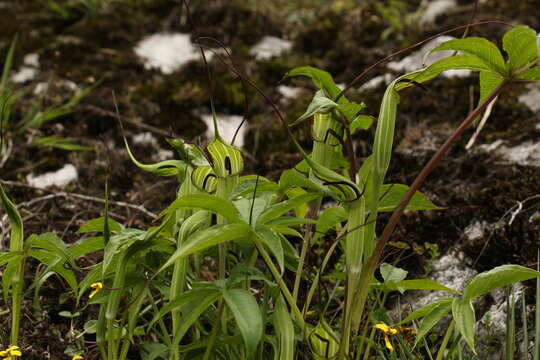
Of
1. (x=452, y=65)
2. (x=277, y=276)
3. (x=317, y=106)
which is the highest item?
(x=452, y=65)

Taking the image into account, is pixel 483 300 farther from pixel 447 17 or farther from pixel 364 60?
pixel 447 17

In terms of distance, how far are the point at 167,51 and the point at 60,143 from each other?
1.30m

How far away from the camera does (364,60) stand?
3.86 meters

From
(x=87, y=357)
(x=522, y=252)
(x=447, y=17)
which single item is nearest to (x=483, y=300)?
(x=522, y=252)

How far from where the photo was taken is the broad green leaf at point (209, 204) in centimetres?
129

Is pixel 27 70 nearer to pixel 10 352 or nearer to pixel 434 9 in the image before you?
pixel 10 352

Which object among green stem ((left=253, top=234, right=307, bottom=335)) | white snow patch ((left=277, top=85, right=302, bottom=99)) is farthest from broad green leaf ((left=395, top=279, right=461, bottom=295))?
white snow patch ((left=277, top=85, right=302, bottom=99))

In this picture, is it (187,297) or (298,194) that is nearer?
(187,297)

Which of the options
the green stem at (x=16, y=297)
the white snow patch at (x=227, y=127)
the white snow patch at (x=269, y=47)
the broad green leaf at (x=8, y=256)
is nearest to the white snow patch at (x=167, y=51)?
the white snow patch at (x=269, y=47)

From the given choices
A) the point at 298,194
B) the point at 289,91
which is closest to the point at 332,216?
the point at 298,194

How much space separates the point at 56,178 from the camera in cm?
309

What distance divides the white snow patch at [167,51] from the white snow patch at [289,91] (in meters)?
0.71

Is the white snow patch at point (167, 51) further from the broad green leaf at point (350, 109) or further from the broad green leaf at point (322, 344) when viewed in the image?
the broad green leaf at point (322, 344)

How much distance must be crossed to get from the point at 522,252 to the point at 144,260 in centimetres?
144
